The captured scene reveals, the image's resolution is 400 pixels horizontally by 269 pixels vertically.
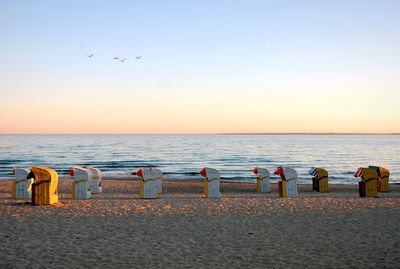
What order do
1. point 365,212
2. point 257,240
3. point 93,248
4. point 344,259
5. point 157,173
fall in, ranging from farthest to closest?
1. point 157,173
2. point 365,212
3. point 257,240
4. point 93,248
5. point 344,259

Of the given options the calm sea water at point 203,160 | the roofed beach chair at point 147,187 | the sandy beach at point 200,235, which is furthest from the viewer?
the calm sea water at point 203,160

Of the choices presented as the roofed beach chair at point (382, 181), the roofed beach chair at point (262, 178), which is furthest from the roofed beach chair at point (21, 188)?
the roofed beach chair at point (382, 181)

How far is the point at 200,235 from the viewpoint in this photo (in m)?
9.97

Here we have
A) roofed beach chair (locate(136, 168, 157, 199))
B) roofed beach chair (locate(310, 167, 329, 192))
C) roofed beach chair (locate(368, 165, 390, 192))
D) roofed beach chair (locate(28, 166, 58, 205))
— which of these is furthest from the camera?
roofed beach chair (locate(368, 165, 390, 192))

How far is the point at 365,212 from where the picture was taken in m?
13.2

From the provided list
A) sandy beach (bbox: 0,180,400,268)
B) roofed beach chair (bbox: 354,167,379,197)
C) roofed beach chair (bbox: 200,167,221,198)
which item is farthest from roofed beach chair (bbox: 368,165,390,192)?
roofed beach chair (bbox: 200,167,221,198)

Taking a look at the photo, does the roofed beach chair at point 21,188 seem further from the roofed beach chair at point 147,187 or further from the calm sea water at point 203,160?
the calm sea water at point 203,160

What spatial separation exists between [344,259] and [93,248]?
478 centimetres

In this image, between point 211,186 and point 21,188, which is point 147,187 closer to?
point 211,186

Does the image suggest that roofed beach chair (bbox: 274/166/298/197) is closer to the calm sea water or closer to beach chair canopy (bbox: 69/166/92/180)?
beach chair canopy (bbox: 69/166/92/180)

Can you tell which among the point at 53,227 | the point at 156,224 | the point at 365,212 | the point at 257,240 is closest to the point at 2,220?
the point at 53,227

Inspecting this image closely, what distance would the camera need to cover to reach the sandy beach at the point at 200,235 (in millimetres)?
7793

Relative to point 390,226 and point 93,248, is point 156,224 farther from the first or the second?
point 390,226

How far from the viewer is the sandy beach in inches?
307
